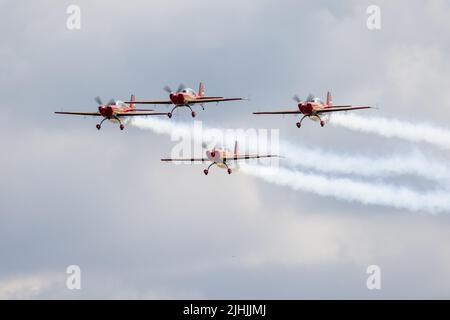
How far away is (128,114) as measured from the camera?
12900 cm

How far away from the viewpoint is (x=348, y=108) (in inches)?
5005
